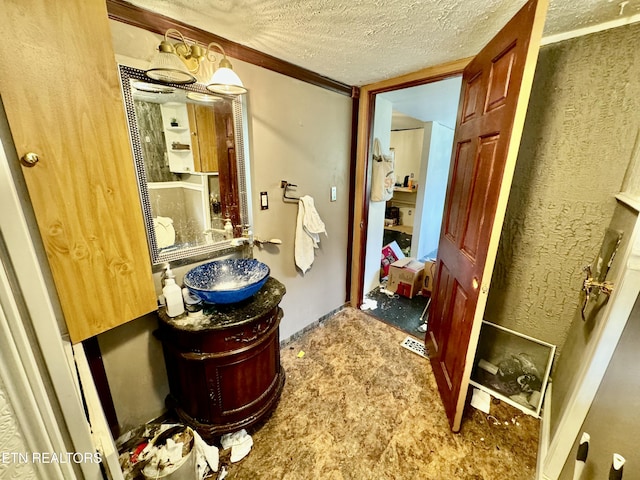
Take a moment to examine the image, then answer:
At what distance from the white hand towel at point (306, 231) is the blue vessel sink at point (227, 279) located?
47 cm

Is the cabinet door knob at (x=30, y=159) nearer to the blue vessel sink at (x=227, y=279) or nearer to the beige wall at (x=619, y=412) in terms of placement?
the blue vessel sink at (x=227, y=279)

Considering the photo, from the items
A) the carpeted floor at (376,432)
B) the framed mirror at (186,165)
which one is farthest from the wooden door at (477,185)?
the framed mirror at (186,165)

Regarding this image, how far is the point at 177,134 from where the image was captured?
1347 millimetres

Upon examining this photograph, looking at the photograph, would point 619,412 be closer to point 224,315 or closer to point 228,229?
point 224,315

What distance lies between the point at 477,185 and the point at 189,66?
1575 millimetres

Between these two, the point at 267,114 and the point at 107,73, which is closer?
the point at 107,73

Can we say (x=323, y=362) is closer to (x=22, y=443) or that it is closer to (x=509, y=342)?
(x=509, y=342)

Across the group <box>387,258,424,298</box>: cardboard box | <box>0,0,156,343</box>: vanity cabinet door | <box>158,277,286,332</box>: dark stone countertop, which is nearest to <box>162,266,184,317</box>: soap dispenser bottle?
<box>158,277,286,332</box>: dark stone countertop

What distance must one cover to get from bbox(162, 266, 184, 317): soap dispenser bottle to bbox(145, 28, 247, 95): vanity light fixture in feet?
2.95

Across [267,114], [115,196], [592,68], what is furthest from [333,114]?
[115,196]

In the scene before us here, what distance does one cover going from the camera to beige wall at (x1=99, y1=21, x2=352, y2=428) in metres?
1.30

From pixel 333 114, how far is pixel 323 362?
1.95 meters

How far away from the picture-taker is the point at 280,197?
182cm

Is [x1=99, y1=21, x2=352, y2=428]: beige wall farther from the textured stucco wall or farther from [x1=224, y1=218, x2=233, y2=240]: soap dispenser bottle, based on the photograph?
the textured stucco wall
